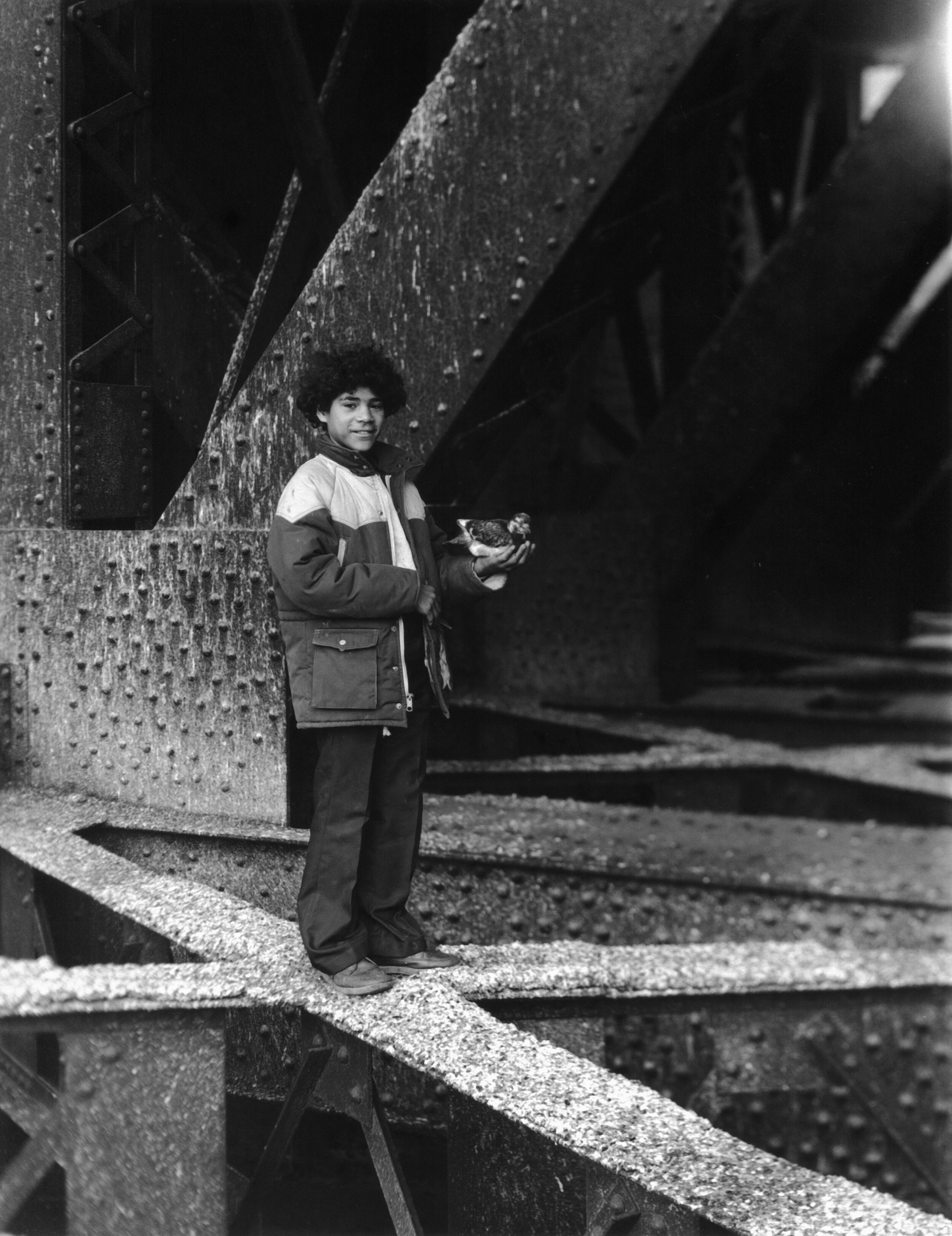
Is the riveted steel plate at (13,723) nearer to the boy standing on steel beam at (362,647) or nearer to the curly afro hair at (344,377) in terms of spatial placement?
the boy standing on steel beam at (362,647)

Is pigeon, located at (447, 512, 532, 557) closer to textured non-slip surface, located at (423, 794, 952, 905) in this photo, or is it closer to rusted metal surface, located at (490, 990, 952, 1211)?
textured non-slip surface, located at (423, 794, 952, 905)

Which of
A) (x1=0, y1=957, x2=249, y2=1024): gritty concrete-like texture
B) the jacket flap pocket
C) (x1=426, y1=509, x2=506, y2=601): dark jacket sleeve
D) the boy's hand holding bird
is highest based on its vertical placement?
the boy's hand holding bird

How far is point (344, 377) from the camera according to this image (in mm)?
3549

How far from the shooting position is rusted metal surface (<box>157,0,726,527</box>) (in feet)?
13.0

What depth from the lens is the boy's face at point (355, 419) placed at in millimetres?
3564

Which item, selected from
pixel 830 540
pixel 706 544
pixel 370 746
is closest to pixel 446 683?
pixel 370 746

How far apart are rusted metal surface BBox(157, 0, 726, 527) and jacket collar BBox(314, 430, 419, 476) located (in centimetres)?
66

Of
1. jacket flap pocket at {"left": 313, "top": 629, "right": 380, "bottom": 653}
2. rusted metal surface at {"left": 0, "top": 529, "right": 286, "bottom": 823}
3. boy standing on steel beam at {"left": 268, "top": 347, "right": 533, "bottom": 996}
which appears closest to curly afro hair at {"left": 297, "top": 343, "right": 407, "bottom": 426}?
boy standing on steel beam at {"left": 268, "top": 347, "right": 533, "bottom": 996}

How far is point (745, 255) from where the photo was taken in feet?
41.6

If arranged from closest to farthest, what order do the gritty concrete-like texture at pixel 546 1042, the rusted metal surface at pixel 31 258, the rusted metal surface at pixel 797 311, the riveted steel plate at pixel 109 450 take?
the gritty concrete-like texture at pixel 546 1042 → the rusted metal surface at pixel 31 258 → the riveted steel plate at pixel 109 450 → the rusted metal surface at pixel 797 311

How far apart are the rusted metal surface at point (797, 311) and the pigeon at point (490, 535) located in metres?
4.67

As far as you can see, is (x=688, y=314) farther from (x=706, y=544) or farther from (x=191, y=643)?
(x=191, y=643)

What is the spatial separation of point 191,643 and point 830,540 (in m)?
7.90

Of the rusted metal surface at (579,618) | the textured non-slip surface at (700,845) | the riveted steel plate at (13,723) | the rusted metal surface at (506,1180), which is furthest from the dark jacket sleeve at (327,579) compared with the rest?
the rusted metal surface at (579,618)
